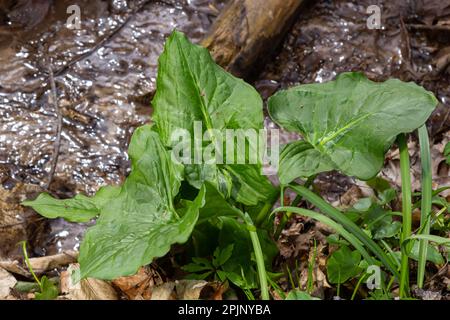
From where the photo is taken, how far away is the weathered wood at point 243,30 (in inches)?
124

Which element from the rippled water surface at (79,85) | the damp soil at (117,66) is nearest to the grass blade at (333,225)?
the damp soil at (117,66)

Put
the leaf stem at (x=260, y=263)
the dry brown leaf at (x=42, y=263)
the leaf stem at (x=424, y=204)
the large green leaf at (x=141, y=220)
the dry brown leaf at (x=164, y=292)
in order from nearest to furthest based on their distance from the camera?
the large green leaf at (x=141, y=220)
the leaf stem at (x=260, y=263)
the leaf stem at (x=424, y=204)
the dry brown leaf at (x=164, y=292)
the dry brown leaf at (x=42, y=263)

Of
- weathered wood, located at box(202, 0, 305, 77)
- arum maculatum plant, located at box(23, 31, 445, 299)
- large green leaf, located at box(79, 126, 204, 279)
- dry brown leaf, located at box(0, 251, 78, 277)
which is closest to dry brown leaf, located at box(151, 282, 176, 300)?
arum maculatum plant, located at box(23, 31, 445, 299)

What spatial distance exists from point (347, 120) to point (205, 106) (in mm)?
475

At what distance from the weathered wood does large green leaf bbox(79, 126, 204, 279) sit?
1.19 meters

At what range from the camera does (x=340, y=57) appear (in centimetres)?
347

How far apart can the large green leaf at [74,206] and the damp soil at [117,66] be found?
84 centimetres

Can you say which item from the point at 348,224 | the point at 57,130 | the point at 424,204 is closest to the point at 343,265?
the point at 348,224

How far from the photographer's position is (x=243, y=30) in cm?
316

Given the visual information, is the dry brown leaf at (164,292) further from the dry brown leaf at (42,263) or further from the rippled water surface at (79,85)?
the rippled water surface at (79,85)

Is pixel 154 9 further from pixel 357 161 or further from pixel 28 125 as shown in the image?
pixel 357 161

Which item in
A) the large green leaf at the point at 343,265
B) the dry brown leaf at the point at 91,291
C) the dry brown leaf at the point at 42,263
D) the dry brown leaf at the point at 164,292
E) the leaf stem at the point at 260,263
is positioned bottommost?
the dry brown leaf at the point at 42,263

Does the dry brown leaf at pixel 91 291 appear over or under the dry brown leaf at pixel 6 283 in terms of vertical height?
over

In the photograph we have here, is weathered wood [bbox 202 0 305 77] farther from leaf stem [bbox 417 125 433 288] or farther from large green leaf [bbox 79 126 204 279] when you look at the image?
leaf stem [bbox 417 125 433 288]
